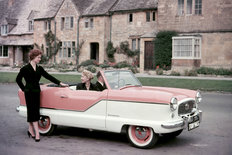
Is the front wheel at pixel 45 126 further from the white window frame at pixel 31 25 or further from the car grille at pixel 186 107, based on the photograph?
the white window frame at pixel 31 25

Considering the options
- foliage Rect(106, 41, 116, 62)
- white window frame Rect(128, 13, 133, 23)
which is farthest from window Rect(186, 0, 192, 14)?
foliage Rect(106, 41, 116, 62)

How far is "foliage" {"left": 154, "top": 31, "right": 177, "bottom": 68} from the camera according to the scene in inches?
1129

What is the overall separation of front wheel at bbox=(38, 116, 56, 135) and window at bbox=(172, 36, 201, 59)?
21.5m

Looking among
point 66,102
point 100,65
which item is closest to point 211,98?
point 66,102

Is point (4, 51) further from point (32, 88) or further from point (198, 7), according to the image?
point (32, 88)

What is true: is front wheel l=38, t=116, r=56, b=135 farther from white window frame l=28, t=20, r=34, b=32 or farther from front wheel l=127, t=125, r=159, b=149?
white window frame l=28, t=20, r=34, b=32

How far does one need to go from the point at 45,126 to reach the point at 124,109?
201 centimetres

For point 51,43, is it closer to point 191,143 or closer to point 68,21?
point 68,21

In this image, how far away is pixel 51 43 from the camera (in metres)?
39.3

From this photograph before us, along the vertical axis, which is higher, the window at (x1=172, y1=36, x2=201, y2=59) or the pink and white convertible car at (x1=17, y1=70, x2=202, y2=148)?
the window at (x1=172, y1=36, x2=201, y2=59)

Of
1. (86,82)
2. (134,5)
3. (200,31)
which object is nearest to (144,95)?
(86,82)

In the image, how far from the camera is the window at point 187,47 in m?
27.4

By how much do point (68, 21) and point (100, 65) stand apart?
8.27m

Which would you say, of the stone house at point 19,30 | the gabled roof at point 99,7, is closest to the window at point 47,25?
the stone house at point 19,30
